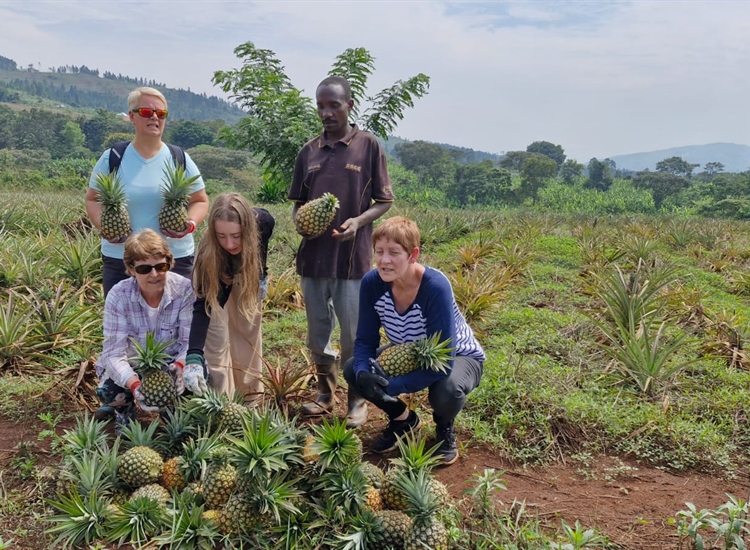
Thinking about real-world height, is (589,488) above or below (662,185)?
below

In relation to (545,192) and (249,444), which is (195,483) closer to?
(249,444)

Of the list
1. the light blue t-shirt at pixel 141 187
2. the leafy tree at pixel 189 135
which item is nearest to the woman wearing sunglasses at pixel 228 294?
the light blue t-shirt at pixel 141 187

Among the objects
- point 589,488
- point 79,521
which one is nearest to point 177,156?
point 79,521

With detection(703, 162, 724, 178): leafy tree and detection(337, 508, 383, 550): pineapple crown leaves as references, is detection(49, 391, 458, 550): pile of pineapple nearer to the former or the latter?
detection(337, 508, 383, 550): pineapple crown leaves

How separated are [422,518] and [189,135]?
241ft

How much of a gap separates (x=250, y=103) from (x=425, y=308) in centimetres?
1236

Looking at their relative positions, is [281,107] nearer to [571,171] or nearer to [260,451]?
[260,451]

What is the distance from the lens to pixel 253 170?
2096 inches

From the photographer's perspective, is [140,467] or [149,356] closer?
[140,467]

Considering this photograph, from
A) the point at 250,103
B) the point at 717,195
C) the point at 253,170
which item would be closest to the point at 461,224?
the point at 250,103

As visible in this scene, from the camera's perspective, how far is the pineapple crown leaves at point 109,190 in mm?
3410

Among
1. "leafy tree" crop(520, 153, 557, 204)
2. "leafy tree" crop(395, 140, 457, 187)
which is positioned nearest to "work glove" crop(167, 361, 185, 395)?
"leafy tree" crop(520, 153, 557, 204)

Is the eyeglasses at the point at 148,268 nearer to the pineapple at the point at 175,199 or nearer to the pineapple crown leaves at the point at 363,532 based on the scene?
the pineapple at the point at 175,199

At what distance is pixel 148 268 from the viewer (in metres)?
3.15
